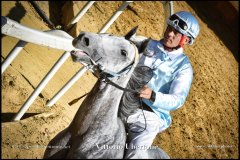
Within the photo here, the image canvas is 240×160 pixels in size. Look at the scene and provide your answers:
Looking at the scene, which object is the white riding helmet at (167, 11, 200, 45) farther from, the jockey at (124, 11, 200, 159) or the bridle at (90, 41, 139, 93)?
the bridle at (90, 41, 139, 93)

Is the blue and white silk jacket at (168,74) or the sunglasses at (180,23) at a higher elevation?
the sunglasses at (180,23)

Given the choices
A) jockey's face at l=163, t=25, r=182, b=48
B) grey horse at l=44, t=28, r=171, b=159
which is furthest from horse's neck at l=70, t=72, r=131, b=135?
jockey's face at l=163, t=25, r=182, b=48

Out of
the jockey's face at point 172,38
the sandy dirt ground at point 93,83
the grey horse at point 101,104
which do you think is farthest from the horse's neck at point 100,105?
the jockey's face at point 172,38

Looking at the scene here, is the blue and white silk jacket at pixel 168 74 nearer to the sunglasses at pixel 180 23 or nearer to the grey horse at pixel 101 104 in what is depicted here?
the sunglasses at pixel 180 23

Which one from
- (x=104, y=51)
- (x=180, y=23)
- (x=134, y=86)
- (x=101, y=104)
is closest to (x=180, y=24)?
(x=180, y=23)

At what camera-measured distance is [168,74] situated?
13.7ft

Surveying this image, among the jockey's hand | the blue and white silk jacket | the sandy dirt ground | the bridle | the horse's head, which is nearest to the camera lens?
the horse's head

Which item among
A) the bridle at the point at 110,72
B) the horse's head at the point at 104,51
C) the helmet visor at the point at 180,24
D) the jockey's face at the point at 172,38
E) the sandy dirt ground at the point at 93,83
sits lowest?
the sandy dirt ground at the point at 93,83

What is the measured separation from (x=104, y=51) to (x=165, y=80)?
1.38m

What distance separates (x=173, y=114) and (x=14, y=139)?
5.64 metres

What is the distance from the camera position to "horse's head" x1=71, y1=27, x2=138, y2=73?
3.03 metres

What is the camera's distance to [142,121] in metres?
3.89

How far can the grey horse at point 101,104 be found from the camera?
10.3ft

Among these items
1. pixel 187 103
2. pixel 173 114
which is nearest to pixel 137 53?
pixel 173 114
